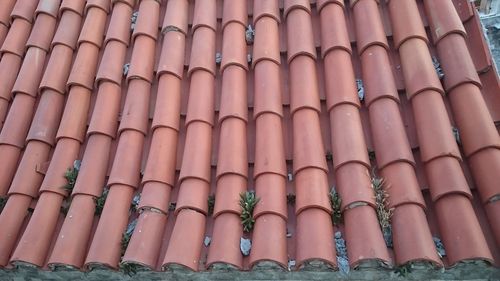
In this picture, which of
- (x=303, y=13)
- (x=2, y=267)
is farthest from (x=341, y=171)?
(x=2, y=267)

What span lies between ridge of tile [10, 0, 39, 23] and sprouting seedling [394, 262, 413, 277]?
3348mm

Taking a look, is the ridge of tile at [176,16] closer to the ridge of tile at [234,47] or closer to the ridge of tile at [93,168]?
the ridge of tile at [234,47]

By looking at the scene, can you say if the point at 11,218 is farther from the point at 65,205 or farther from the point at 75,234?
the point at 75,234

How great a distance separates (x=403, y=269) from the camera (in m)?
2.33

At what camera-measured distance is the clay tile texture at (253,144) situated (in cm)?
240

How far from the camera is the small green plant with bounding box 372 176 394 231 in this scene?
Answer: 2.40 metres

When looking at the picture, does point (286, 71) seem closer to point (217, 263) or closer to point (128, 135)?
point (128, 135)

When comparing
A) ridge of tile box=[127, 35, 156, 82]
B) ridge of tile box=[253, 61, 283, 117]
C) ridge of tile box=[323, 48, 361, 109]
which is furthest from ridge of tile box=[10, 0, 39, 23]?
ridge of tile box=[323, 48, 361, 109]

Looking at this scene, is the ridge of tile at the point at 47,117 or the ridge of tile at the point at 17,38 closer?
the ridge of tile at the point at 47,117

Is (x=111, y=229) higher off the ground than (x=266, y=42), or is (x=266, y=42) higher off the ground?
(x=266, y=42)

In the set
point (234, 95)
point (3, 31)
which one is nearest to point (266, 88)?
point (234, 95)

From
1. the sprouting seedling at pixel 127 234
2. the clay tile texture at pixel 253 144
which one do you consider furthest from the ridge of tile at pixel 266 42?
the sprouting seedling at pixel 127 234

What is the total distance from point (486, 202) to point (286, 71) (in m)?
1.46

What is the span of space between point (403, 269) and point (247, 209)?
887 millimetres
